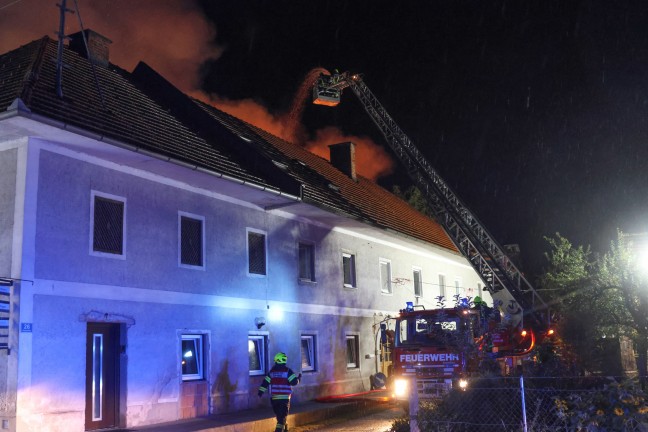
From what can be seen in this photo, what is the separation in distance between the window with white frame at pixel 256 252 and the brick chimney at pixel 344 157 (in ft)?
35.2

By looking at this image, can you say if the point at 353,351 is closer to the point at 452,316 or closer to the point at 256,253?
the point at 256,253

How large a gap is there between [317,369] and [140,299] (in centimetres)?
718

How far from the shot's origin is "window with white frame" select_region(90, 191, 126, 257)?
41.7ft

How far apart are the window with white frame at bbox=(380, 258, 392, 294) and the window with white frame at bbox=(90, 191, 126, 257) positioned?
12.4 metres

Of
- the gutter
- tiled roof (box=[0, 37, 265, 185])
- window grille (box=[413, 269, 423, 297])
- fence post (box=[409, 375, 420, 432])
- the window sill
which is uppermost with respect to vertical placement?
tiled roof (box=[0, 37, 265, 185])

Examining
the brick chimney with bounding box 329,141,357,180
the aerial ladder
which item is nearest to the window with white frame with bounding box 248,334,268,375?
the aerial ladder

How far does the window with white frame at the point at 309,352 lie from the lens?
18911 mm

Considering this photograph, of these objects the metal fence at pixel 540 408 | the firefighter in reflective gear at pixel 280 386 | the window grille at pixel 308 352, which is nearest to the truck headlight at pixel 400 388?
the firefighter in reflective gear at pixel 280 386

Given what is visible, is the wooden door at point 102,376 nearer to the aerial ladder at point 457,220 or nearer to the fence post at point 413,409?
the fence post at point 413,409

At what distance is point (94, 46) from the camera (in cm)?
1711

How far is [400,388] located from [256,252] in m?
5.98

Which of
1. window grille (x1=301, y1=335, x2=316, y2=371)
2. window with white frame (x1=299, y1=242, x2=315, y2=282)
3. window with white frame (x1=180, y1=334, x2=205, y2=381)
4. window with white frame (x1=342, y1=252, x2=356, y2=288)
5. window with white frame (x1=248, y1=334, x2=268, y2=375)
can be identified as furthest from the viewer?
window with white frame (x1=342, y1=252, x2=356, y2=288)

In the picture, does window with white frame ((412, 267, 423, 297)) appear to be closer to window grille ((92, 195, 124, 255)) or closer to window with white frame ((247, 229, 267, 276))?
window with white frame ((247, 229, 267, 276))

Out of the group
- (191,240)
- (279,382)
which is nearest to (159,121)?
(191,240)
